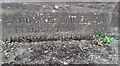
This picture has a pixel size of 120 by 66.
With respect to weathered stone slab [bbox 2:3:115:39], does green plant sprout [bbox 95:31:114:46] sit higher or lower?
lower

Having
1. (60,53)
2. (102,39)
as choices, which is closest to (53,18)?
(60,53)

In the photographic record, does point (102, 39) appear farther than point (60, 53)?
Yes

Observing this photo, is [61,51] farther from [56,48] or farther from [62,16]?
[62,16]

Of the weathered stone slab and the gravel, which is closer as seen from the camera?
the gravel

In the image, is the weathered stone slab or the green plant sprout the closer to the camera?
the weathered stone slab

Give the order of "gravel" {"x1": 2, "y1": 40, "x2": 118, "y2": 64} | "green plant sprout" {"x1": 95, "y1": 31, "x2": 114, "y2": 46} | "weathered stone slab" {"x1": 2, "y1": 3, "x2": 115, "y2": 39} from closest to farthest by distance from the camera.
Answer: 1. "gravel" {"x1": 2, "y1": 40, "x2": 118, "y2": 64}
2. "weathered stone slab" {"x1": 2, "y1": 3, "x2": 115, "y2": 39}
3. "green plant sprout" {"x1": 95, "y1": 31, "x2": 114, "y2": 46}

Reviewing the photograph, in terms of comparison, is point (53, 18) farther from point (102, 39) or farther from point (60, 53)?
point (102, 39)

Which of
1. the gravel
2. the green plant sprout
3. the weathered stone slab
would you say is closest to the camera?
the gravel

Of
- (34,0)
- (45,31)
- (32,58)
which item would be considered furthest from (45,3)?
(32,58)

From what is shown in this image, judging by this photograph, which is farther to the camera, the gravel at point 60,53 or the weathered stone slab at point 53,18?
the weathered stone slab at point 53,18
